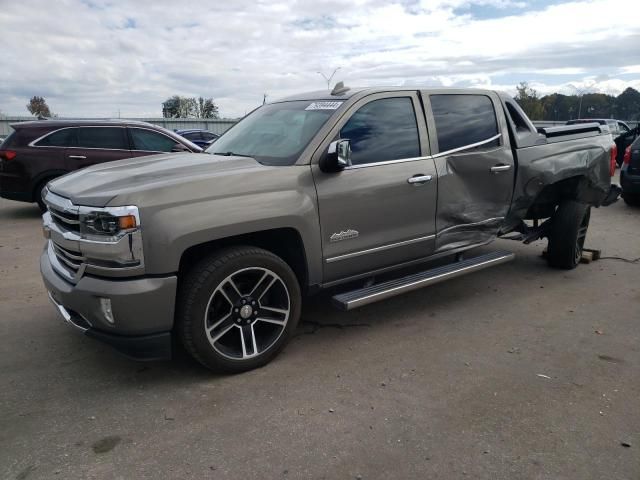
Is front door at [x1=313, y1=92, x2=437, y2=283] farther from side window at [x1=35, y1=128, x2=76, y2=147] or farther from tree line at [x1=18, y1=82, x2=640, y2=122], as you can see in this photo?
tree line at [x1=18, y1=82, x2=640, y2=122]

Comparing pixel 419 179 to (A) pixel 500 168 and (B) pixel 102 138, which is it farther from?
(B) pixel 102 138

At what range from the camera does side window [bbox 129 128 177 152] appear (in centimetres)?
969

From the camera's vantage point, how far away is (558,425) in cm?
293

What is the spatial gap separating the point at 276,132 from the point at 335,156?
0.82m

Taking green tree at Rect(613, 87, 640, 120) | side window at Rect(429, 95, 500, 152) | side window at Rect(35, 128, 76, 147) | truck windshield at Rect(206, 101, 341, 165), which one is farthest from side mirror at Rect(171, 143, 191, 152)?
green tree at Rect(613, 87, 640, 120)

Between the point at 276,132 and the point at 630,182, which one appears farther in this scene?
the point at 630,182

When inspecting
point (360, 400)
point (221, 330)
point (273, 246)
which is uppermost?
point (273, 246)

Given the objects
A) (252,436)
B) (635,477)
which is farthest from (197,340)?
(635,477)

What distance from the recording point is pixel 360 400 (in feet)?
10.5

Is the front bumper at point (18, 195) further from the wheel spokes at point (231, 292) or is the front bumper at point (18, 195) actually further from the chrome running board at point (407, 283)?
the chrome running board at point (407, 283)

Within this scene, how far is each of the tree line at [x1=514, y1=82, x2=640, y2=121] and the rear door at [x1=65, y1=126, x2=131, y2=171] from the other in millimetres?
48726

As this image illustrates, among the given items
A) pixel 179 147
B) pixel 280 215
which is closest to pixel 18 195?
pixel 179 147

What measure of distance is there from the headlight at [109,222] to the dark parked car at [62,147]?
570 cm

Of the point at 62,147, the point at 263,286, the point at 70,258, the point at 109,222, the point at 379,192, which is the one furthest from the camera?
the point at 62,147
